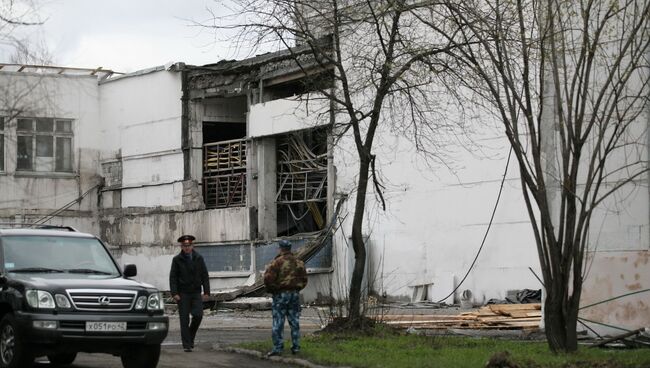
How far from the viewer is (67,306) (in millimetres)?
12883

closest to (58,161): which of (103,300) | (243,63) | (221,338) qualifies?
(243,63)

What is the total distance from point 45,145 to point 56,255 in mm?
28531

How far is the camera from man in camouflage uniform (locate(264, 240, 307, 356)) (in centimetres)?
1584

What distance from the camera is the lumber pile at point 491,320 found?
2169cm

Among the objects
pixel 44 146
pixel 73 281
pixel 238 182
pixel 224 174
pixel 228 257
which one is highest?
pixel 44 146

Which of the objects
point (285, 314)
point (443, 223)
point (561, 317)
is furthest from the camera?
point (443, 223)

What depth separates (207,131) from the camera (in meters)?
40.6

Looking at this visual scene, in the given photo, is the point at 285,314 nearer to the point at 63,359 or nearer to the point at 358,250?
the point at 358,250

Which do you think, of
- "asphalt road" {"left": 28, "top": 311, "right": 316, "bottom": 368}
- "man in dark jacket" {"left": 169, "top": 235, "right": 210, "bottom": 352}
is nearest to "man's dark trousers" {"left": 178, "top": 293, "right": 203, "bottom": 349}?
"man in dark jacket" {"left": 169, "top": 235, "right": 210, "bottom": 352}

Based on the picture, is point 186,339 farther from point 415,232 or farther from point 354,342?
point 415,232

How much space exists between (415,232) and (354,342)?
15.0 m

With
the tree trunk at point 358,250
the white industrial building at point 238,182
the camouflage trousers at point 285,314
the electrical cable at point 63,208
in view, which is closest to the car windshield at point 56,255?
the camouflage trousers at point 285,314

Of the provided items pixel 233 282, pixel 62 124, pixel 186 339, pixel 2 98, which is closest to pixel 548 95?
pixel 186 339

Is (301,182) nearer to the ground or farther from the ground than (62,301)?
farther from the ground
